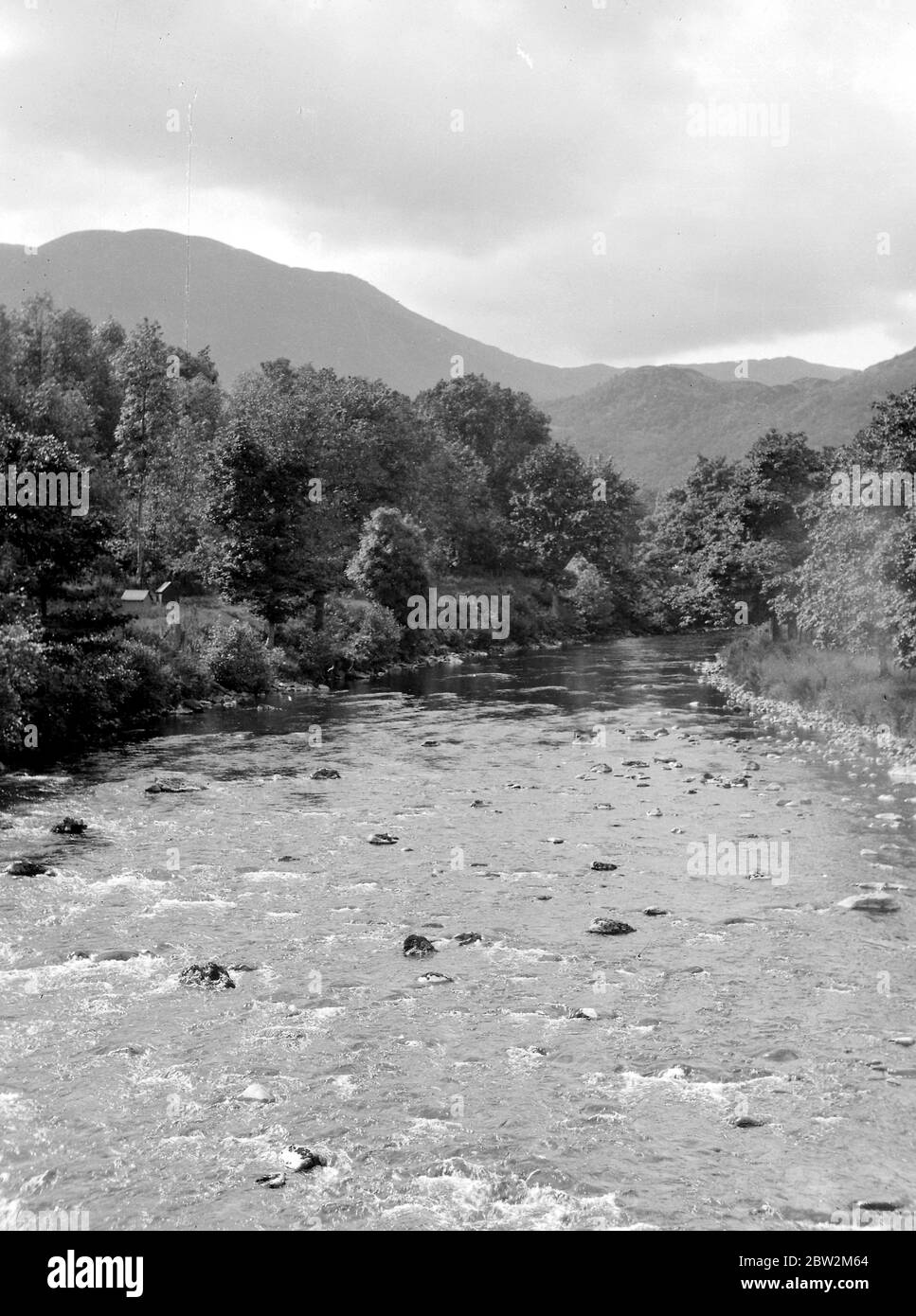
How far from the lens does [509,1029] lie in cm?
1460

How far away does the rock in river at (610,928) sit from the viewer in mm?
18500

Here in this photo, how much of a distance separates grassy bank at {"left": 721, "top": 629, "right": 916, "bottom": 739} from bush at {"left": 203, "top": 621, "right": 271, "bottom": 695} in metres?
24.8

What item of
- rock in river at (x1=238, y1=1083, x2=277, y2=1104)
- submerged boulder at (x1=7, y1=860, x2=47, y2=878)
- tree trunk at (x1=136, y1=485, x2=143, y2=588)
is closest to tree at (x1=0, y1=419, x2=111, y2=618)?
submerged boulder at (x1=7, y1=860, x2=47, y2=878)

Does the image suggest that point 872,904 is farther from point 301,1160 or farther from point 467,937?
point 301,1160

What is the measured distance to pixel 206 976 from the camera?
16.3 metres

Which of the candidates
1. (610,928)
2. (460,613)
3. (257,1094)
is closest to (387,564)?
(460,613)

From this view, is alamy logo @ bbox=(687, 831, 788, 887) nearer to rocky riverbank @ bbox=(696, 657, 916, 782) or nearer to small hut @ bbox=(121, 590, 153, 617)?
rocky riverbank @ bbox=(696, 657, 916, 782)

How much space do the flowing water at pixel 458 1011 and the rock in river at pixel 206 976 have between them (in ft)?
0.63

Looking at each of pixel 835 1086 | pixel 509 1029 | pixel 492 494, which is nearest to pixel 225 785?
pixel 509 1029

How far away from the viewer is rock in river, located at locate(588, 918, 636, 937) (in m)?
18.5

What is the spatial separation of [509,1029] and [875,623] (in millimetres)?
29973

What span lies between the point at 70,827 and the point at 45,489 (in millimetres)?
18023
